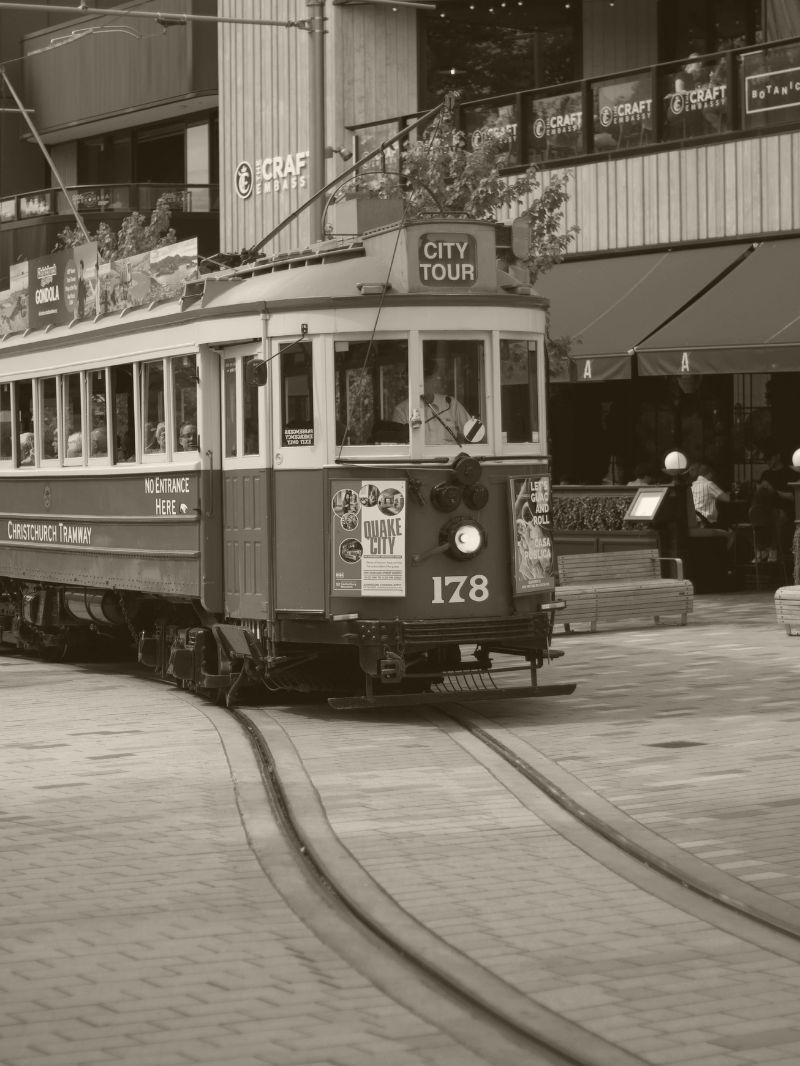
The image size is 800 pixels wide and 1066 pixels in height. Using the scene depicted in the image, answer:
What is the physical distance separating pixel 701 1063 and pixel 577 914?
186 centimetres

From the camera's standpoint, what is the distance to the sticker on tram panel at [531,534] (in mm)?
12891

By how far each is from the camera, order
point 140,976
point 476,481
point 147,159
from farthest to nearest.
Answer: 1. point 147,159
2. point 476,481
3. point 140,976

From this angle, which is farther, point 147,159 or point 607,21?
point 147,159

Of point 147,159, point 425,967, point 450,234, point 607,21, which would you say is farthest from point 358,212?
point 147,159

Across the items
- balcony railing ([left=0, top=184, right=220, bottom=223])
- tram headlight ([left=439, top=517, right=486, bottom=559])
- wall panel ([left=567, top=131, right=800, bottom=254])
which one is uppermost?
balcony railing ([left=0, top=184, right=220, bottom=223])

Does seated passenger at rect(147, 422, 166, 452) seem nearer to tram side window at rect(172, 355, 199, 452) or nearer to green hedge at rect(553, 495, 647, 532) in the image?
tram side window at rect(172, 355, 199, 452)

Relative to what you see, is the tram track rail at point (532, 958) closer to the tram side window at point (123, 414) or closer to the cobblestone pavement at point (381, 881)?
the cobblestone pavement at point (381, 881)

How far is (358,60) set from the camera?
2962 cm

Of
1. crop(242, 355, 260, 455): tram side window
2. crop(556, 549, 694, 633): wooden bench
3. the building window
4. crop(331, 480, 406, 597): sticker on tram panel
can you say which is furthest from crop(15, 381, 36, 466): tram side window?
the building window

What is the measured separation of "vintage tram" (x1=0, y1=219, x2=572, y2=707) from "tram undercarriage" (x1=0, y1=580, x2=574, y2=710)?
0.02m

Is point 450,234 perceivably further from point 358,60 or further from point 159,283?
point 358,60

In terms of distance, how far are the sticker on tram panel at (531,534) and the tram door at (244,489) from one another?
1.67 meters

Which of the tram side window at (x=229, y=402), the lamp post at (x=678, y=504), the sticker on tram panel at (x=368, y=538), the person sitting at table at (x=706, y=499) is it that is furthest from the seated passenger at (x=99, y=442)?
the person sitting at table at (x=706, y=499)

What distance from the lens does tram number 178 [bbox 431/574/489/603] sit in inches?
496
